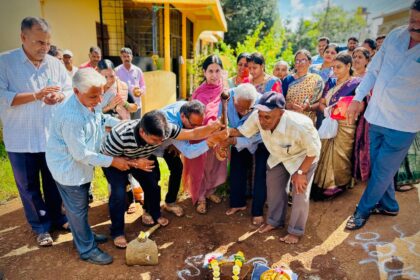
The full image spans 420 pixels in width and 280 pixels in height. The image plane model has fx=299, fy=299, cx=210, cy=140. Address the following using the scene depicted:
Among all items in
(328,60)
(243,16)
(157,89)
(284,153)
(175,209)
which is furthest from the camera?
(243,16)

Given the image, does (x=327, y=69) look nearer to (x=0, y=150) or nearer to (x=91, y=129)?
(x=91, y=129)

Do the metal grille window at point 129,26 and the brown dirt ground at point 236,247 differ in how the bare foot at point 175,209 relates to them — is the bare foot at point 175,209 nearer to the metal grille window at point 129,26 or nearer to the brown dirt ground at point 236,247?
the brown dirt ground at point 236,247

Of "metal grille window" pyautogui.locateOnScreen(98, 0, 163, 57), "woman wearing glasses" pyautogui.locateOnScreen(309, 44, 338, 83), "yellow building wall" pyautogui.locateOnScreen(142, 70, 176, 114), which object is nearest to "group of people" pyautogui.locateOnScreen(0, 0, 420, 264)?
"woman wearing glasses" pyautogui.locateOnScreen(309, 44, 338, 83)

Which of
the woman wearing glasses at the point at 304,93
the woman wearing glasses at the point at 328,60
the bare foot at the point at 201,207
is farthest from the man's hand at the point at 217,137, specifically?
the woman wearing glasses at the point at 328,60

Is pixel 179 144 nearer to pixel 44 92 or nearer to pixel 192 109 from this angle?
pixel 192 109

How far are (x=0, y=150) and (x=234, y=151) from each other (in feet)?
14.6

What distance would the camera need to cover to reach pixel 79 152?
240cm

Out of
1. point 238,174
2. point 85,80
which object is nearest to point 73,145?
point 85,80

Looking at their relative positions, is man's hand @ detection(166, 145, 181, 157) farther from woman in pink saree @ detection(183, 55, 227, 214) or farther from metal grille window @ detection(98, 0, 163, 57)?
metal grille window @ detection(98, 0, 163, 57)

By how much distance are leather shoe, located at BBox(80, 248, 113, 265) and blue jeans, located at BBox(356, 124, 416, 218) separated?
2.66 m

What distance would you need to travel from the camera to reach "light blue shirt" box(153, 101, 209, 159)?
3174 millimetres

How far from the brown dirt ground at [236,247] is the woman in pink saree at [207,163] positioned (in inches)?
10.2

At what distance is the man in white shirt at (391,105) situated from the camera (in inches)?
109

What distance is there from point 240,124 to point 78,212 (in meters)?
1.83
